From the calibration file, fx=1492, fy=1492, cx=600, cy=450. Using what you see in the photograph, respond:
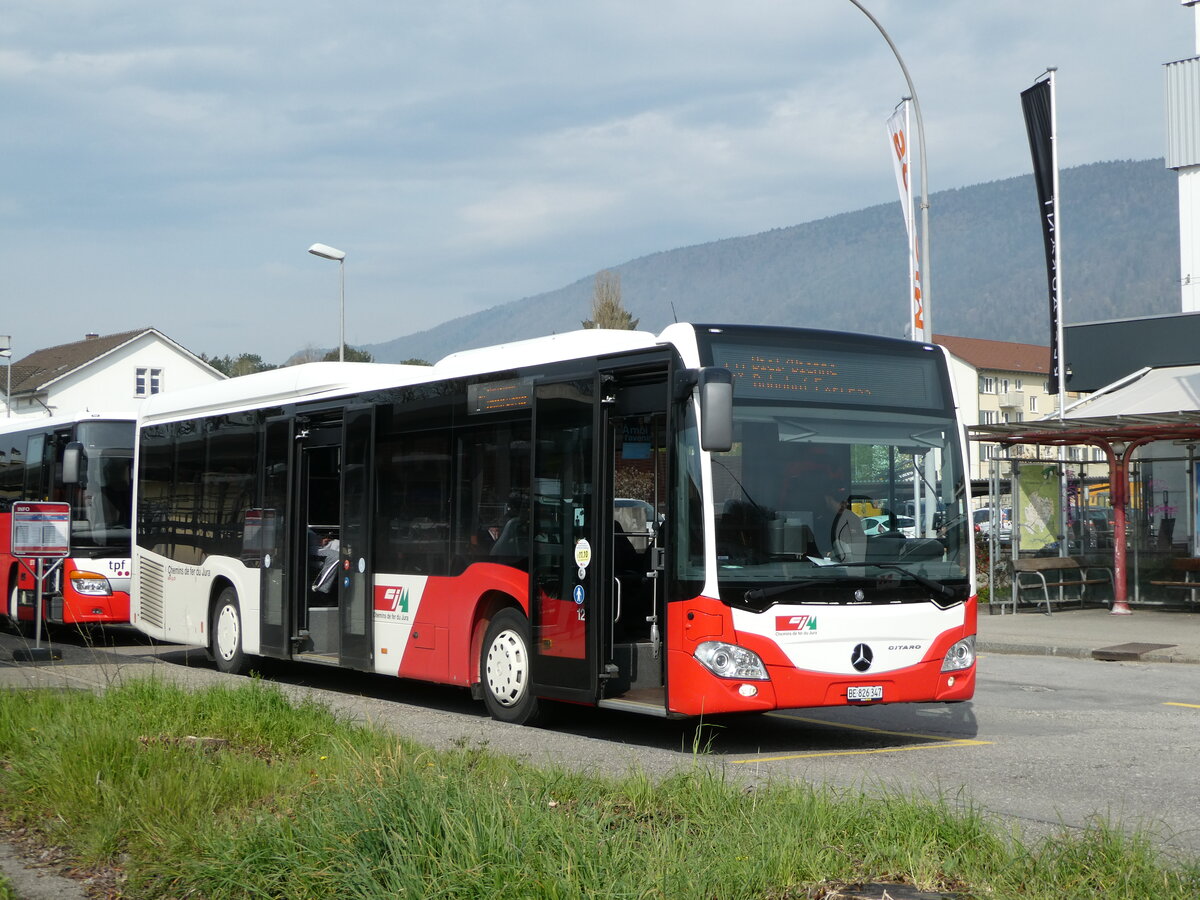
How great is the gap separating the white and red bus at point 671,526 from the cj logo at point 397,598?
1.3 inches

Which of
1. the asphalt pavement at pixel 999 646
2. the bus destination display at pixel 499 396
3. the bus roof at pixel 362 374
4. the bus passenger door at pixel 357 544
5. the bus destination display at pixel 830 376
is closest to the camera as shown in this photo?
the bus destination display at pixel 830 376

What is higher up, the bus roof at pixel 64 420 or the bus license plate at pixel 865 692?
the bus roof at pixel 64 420

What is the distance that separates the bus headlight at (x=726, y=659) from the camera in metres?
9.71

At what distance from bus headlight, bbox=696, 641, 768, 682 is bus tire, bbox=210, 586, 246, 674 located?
7416mm

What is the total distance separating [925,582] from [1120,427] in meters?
12.9

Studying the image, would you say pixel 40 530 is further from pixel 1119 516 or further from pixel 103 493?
pixel 1119 516

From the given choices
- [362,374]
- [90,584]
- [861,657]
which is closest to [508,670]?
[861,657]

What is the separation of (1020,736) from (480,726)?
4.09 meters

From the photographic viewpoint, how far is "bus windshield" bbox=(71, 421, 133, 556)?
66.6 ft

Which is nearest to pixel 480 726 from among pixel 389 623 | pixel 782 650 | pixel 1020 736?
pixel 389 623

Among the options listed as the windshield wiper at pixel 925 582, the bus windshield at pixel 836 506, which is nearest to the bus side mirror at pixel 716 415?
the bus windshield at pixel 836 506

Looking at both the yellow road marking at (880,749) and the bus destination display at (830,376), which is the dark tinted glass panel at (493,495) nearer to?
the bus destination display at (830,376)

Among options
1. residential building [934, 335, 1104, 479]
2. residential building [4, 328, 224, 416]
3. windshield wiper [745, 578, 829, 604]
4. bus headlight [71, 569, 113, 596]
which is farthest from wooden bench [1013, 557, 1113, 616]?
residential building [934, 335, 1104, 479]

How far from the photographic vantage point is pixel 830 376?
10469mm
